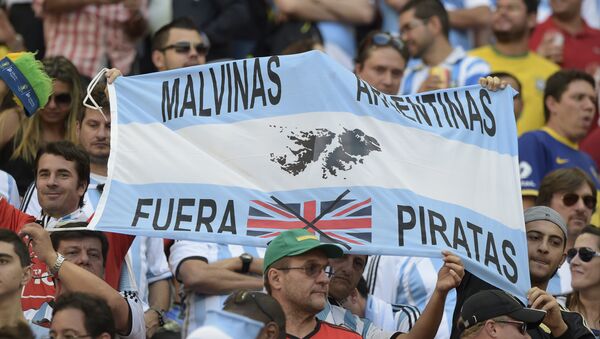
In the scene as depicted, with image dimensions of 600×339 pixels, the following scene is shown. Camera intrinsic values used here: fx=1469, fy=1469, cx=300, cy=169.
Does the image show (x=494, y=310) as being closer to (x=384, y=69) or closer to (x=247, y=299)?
(x=247, y=299)

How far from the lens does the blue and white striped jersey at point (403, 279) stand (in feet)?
30.2

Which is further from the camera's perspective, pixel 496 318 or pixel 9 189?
pixel 9 189

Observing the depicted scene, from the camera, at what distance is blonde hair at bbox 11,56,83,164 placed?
958 centimetres

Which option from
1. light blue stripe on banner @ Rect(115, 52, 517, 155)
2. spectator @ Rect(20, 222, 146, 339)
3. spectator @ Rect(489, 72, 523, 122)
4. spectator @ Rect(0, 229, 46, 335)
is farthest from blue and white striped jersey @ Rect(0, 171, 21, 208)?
spectator @ Rect(489, 72, 523, 122)

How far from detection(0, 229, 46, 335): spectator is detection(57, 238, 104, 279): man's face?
426 mm

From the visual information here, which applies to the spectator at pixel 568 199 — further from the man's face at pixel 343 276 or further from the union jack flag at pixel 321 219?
the union jack flag at pixel 321 219

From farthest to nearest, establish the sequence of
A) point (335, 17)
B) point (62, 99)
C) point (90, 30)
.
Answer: point (335, 17), point (90, 30), point (62, 99)

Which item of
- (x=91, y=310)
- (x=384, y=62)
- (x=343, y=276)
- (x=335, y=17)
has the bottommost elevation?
(x=91, y=310)

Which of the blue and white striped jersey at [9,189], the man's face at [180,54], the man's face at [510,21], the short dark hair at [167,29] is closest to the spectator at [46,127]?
the blue and white striped jersey at [9,189]

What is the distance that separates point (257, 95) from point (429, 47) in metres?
4.47

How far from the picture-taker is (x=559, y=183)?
991cm

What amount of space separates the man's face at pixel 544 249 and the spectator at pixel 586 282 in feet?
1.86

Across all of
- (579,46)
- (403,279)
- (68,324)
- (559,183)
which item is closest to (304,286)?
(68,324)

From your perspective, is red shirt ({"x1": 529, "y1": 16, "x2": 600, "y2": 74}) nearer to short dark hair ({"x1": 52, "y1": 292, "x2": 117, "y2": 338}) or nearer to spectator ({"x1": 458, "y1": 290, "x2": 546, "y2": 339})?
spectator ({"x1": 458, "y1": 290, "x2": 546, "y2": 339})
